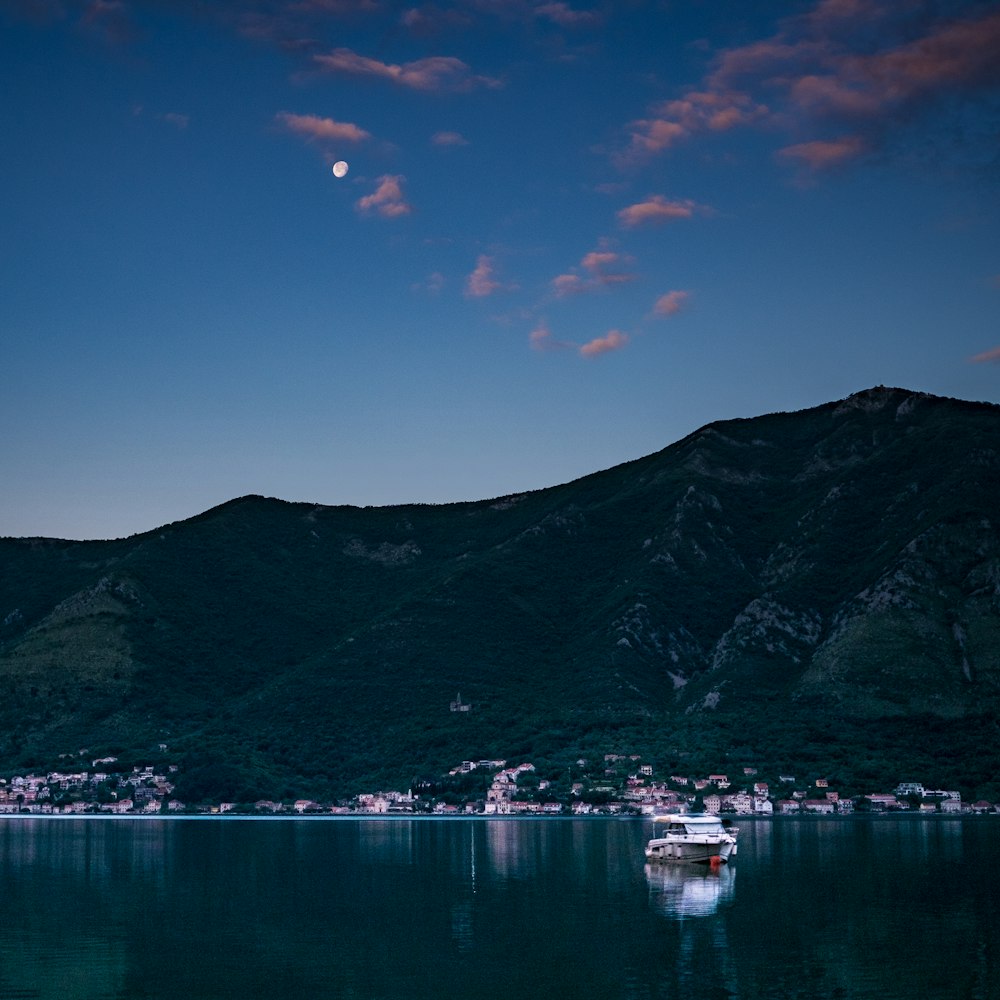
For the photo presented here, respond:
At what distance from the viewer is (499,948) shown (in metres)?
49.9

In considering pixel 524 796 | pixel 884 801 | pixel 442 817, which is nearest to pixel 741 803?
pixel 884 801

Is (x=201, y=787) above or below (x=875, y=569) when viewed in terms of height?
below

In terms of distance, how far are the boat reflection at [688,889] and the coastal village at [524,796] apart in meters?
64.3

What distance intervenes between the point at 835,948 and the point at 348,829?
103 metres

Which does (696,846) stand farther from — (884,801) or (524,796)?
(524,796)

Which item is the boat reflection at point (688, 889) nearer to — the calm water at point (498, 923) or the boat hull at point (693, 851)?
the calm water at point (498, 923)

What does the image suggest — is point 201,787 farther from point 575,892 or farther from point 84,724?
point 575,892

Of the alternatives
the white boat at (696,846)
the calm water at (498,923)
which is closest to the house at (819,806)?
the calm water at (498,923)

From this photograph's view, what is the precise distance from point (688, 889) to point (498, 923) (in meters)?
19.9

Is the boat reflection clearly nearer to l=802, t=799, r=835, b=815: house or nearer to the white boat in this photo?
the white boat

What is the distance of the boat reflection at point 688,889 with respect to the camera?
6328 centimetres

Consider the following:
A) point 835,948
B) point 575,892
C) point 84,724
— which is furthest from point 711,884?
point 84,724

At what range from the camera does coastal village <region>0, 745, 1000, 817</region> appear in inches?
6358

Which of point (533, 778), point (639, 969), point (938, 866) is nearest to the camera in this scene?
point (639, 969)
